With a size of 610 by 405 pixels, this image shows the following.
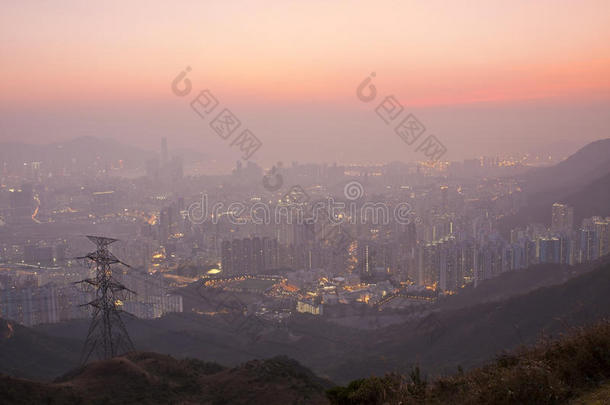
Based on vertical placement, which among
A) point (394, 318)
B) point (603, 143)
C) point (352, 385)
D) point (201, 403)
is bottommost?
point (394, 318)

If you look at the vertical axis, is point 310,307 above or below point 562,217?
below

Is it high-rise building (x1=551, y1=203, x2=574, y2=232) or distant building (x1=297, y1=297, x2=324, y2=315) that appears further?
high-rise building (x1=551, y1=203, x2=574, y2=232)

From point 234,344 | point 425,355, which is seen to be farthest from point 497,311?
point 234,344

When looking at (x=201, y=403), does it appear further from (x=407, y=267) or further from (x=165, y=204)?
(x=165, y=204)

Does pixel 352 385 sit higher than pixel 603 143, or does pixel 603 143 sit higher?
pixel 603 143

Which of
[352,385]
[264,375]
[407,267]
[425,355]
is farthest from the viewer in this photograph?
[407,267]

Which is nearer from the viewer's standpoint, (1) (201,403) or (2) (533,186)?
(1) (201,403)

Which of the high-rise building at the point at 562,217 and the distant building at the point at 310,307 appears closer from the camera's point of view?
the distant building at the point at 310,307

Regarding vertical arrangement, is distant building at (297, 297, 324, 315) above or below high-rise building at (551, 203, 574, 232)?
below

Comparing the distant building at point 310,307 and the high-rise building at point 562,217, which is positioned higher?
the high-rise building at point 562,217

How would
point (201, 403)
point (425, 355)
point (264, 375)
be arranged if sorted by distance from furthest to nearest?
point (425, 355), point (264, 375), point (201, 403)

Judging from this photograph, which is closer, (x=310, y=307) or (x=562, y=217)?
(x=310, y=307)
